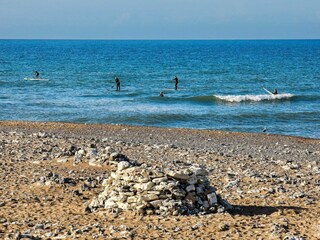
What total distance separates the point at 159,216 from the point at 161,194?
56cm

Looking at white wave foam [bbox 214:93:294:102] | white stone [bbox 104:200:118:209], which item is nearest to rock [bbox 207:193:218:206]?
white stone [bbox 104:200:118:209]

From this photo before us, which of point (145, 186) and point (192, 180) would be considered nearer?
point (145, 186)

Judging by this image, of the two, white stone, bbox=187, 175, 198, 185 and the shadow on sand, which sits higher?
white stone, bbox=187, 175, 198, 185

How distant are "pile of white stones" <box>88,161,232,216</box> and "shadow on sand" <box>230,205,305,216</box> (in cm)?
29

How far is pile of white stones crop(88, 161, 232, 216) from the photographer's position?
565 inches

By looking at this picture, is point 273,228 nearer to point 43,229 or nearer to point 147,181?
point 147,181

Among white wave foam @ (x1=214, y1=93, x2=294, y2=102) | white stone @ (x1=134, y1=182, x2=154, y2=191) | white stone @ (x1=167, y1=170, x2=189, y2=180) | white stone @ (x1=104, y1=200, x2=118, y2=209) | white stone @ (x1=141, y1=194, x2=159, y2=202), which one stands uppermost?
white stone @ (x1=167, y1=170, x2=189, y2=180)

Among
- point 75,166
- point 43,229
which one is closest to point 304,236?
point 43,229

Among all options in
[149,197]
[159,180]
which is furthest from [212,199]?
[149,197]

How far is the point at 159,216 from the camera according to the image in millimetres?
14156

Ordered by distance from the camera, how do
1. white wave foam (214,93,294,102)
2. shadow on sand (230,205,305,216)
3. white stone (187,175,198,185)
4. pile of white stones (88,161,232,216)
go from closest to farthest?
pile of white stones (88,161,232,216) < white stone (187,175,198,185) < shadow on sand (230,205,305,216) < white wave foam (214,93,294,102)

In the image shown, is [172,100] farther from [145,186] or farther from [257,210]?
[145,186]

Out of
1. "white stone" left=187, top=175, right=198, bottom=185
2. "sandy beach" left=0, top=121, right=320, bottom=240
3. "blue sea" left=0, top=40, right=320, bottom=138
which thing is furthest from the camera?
"blue sea" left=0, top=40, right=320, bottom=138

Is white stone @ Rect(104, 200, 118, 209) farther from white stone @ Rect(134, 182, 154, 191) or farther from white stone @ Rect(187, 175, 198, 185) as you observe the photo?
white stone @ Rect(187, 175, 198, 185)
